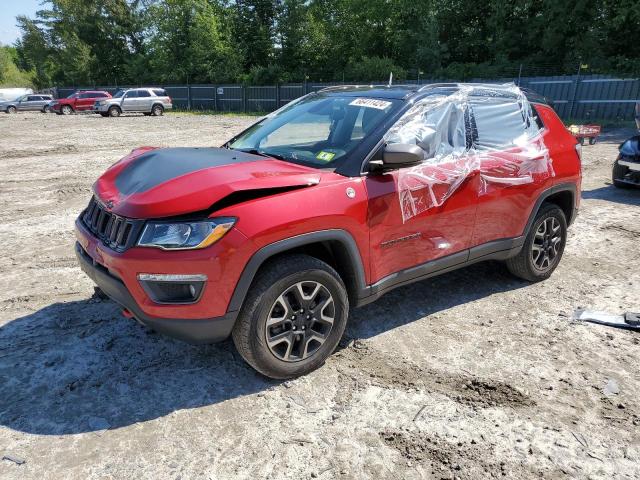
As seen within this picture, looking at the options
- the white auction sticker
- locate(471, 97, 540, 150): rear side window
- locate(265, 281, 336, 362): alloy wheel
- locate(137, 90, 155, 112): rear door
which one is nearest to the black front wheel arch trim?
locate(265, 281, 336, 362): alloy wheel

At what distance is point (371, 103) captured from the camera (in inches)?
144

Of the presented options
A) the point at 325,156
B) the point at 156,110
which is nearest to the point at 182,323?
A: the point at 325,156

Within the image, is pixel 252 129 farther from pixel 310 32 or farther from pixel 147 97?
pixel 310 32

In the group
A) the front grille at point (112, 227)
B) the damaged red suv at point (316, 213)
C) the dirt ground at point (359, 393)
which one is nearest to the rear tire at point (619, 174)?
the dirt ground at point (359, 393)

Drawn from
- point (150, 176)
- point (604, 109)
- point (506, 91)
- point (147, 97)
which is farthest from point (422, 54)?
point (150, 176)

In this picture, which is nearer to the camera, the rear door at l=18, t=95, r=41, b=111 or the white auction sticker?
the white auction sticker

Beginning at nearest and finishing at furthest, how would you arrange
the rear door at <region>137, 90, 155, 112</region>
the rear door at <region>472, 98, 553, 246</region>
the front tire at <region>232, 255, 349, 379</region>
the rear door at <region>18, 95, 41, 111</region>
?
the front tire at <region>232, 255, 349, 379</region>, the rear door at <region>472, 98, 553, 246</region>, the rear door at <region>137, 90, 155, 112</region>, the rear door at <region>18, 95, 41, 111</region>

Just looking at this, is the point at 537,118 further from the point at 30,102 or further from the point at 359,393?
the point at 30,102

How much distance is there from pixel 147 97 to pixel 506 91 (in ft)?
98.0

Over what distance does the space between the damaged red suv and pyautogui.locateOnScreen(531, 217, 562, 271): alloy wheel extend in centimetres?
10

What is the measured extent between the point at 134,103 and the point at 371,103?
2980cm

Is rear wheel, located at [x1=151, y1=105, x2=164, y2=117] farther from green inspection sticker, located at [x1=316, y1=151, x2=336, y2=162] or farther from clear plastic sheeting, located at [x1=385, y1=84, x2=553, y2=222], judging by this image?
green inspection sticker, located at [x1=316, y1=151, x2=336, y2=162]

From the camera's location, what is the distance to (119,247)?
9.03 ft

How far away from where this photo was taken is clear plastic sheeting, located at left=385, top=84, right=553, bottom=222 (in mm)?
3418
